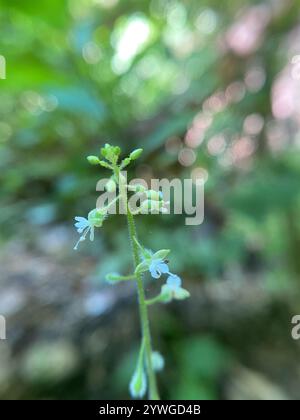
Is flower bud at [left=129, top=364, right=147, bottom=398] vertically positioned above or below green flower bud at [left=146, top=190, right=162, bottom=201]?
below

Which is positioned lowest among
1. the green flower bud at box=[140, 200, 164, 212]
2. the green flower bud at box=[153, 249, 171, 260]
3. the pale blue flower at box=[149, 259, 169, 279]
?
the pale blue flower at box=[149, 259, 169, 279]

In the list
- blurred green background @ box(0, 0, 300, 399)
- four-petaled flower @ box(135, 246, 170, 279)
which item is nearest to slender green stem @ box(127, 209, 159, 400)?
four-petaled flower @ box(135, 246, 170, 279)

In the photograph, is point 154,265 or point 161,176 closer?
point 154,265

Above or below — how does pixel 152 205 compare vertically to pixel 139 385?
above

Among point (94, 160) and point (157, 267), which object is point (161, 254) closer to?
point (157, 267)

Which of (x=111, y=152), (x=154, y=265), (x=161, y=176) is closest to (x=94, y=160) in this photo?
(x=111, y=152)

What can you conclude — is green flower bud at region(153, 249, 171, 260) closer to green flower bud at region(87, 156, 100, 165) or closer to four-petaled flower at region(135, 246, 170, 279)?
four-petaled flower at region(135, 246, 170, 279)

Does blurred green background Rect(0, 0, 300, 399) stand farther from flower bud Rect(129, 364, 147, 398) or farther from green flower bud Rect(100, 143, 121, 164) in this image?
green flower bud Rect(100, 143, 121, 164)

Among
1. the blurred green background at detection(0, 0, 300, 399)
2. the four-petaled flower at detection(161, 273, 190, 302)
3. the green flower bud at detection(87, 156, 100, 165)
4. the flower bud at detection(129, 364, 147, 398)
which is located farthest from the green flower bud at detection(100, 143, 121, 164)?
the blurred green background at detection(0, 0, 300, 399)

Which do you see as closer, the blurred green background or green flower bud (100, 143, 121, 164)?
green flower bud (100, 143, 121, 164)

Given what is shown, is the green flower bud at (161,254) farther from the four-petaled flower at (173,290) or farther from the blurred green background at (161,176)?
the blurred green background at (161,176)
